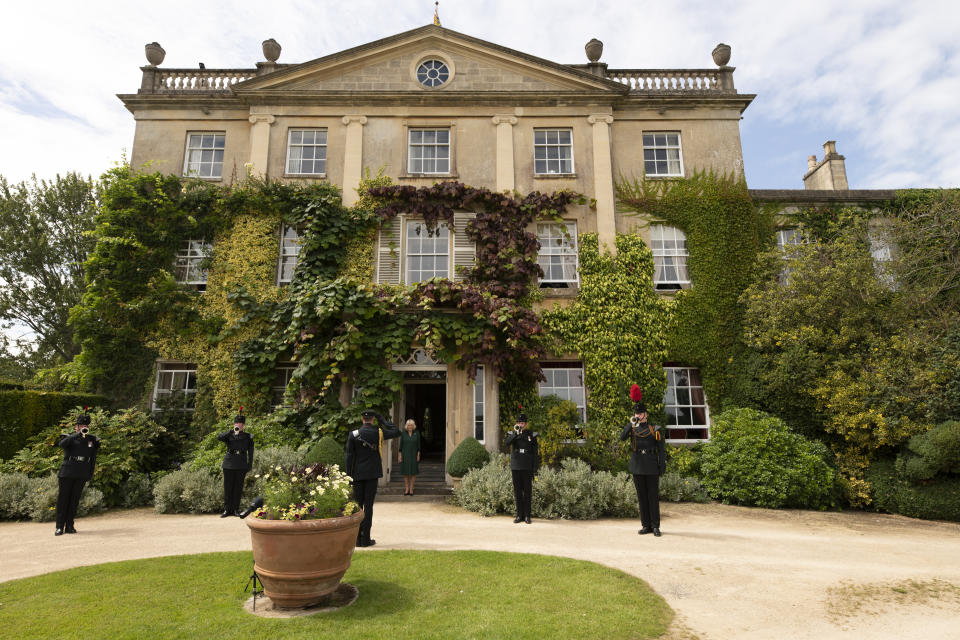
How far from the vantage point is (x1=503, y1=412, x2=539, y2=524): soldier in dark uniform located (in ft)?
29.2

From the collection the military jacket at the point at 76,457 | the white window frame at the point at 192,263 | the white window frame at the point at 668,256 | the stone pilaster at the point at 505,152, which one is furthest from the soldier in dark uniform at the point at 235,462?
the white window frame at the point at 668,256

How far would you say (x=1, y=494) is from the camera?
945 centimetres

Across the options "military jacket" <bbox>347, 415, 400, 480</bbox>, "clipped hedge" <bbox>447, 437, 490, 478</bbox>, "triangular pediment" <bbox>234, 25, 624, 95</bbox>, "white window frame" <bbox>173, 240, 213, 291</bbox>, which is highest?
"triangular pediment" <bbox>234, 25, 624, 95</bbox>

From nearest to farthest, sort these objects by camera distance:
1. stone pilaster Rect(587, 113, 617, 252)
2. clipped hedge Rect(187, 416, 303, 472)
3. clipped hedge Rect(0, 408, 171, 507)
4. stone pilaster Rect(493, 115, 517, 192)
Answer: clipped hedge Rect(0, 408, 171, 507)
clipped hedge Rect(187, 416, 303, 472)
stone pilaster Rect(587, 113, 617, 252)
stone pilaster Rect(493, 115, 517, 192)

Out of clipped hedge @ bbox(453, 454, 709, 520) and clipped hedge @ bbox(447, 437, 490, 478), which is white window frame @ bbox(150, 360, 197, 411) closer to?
clipped hedge @ bbox(447, 437, 490, 478)

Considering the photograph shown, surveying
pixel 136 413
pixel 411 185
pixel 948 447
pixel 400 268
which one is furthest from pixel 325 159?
pixel 948 447

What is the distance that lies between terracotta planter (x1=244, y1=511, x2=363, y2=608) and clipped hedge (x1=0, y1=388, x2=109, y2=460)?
10066mm

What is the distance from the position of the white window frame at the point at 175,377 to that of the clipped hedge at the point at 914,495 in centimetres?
1689

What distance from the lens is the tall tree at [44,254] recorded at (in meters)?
22.8

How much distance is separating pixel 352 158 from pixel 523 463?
10970 millimetres

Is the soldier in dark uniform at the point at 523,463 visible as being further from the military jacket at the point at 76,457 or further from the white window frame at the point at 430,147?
the white window frame at the point at 430,147

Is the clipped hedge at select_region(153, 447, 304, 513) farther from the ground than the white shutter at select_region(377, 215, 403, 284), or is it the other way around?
the white shutter at select_region(377, 215, 403, 284)

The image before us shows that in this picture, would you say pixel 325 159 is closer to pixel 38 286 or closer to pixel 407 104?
pixel 407 104

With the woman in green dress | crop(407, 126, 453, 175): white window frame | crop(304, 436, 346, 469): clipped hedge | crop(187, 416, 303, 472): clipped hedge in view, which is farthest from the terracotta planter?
crop(407, 126, 453, 175): white window frame
